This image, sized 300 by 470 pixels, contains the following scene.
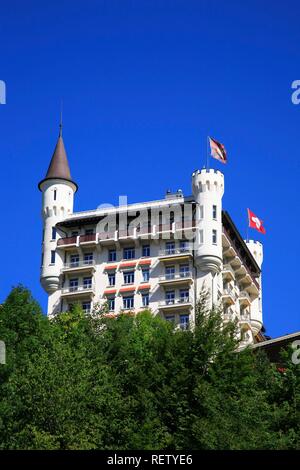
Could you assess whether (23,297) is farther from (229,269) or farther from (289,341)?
(229,269)

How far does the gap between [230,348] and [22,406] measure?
12533 mm

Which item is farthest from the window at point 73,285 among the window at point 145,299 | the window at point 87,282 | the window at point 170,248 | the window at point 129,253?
the window at point 170,248

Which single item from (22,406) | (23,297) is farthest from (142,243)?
(22,406)

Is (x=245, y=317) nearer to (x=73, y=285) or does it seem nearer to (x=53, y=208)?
(x=73, y=285)

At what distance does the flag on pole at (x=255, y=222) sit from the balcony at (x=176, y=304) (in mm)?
15200

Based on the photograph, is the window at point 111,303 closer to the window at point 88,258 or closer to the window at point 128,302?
the window at point 128,302

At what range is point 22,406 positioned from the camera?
5747 centimetres

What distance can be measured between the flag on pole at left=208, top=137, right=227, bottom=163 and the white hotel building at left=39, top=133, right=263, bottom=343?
197cm

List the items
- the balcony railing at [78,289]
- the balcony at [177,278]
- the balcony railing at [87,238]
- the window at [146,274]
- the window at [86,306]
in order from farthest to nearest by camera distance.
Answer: the balcony railing at [87,238] → the balcony railing at [78,289] → the window at [86,306] → the window at [146,274] → the balcony at [177,278]

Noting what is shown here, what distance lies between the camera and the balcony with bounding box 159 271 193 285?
107125 mm

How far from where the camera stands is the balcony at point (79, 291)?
362 ft

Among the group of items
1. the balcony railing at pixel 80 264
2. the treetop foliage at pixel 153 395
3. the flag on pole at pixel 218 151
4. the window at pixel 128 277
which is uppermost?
the flag on pole at pixel 218 151

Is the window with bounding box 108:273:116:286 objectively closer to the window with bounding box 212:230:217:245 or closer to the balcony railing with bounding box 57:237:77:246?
the balcony railing with bounding box 57:237:77:246

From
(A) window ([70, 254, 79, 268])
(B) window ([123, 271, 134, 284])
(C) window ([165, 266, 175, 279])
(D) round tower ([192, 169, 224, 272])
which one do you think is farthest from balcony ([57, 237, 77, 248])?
(D) round tower ([192, 169, 224, 272])
